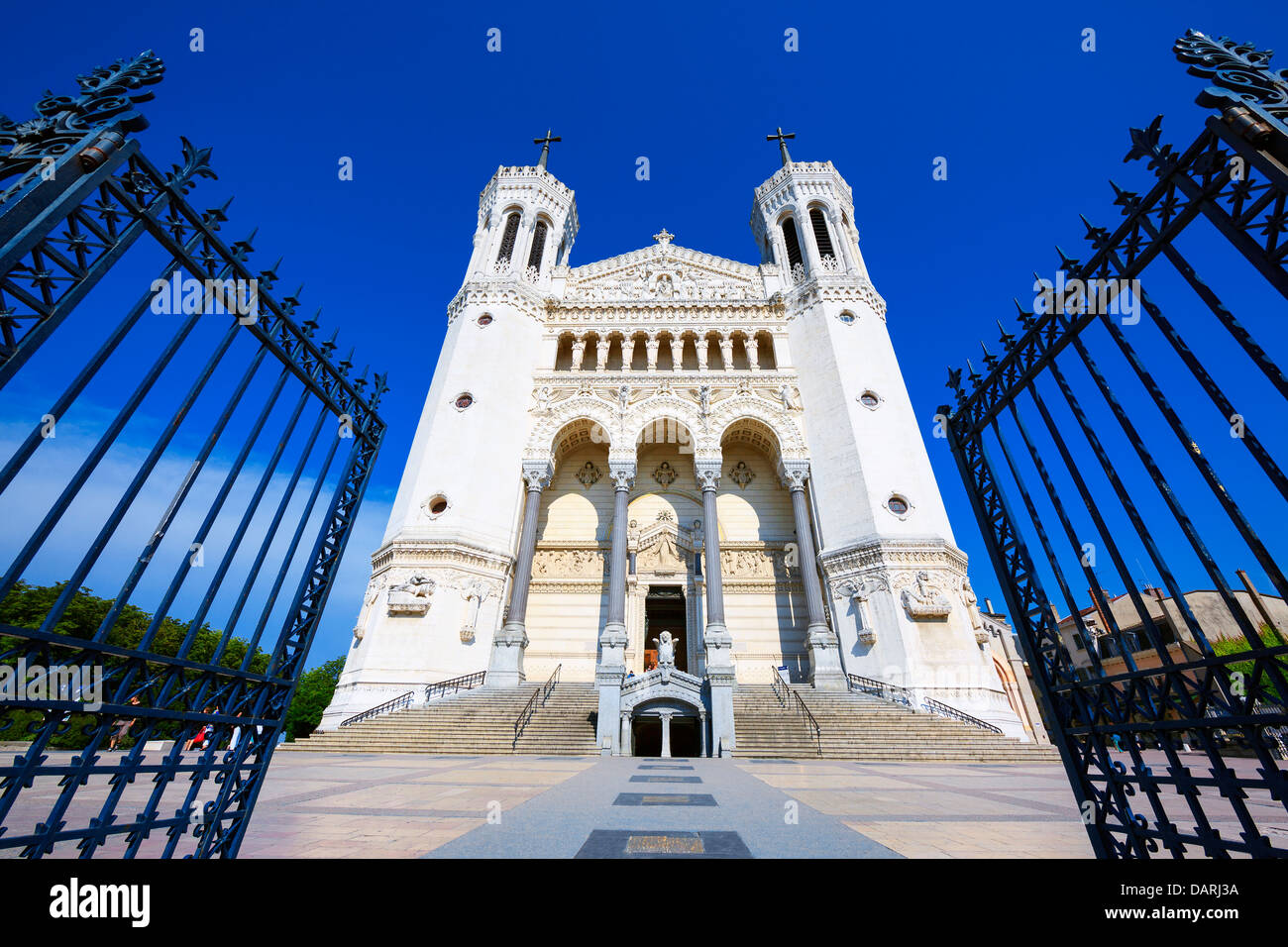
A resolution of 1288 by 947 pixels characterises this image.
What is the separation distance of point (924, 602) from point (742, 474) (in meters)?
8.22

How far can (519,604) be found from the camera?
16.9 metres

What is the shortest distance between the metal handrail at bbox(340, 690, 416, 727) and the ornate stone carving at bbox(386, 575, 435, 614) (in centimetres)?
219

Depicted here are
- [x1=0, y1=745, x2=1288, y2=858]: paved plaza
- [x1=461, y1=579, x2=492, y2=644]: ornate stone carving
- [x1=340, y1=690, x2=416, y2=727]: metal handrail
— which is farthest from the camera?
[x1=461, y1=579, x2=492, y2=644]: ornate stone carving


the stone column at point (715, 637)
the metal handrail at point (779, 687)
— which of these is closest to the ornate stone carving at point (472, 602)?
the stone column at point (715, 637)

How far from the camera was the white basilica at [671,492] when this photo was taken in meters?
15.5

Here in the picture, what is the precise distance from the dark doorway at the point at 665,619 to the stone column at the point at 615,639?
2838 mm

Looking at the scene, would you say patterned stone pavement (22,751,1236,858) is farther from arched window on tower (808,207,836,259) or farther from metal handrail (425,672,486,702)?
arched window on tower (808,207,836,259)

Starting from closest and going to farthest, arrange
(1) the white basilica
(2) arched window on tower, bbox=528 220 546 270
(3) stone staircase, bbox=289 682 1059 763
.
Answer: (3) stone staircase, bbox=289 682 1059 763, (1) the white basilica, (2) arched window on tower, bbox=528 220 546 270

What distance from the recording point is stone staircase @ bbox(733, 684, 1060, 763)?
36.0 ft

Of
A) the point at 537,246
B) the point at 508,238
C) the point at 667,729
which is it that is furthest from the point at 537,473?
the point at 537,246

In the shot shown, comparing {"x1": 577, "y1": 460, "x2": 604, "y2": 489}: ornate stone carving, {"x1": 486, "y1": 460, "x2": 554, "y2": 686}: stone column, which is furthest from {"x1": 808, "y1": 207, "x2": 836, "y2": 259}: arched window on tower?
{"x1": 486, "y1": 460, "x2": 554, "y2": 686}: stone column

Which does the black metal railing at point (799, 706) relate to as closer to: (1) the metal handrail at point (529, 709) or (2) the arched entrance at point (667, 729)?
(2) the arched entrance at point (667, 729)

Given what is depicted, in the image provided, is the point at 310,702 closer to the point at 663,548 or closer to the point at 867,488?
the point at 663,548
